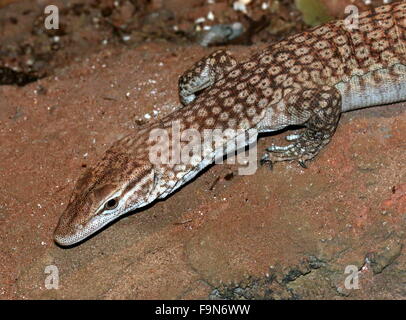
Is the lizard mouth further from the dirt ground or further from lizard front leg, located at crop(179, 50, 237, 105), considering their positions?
lizard front leg, located at crop(179, 50, 237, 105)

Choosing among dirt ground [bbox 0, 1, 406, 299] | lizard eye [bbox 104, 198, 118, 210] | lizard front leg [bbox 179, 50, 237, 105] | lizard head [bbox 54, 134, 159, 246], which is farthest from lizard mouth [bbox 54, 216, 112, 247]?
lizard front leg [bbox 179, 50, 237, 105]

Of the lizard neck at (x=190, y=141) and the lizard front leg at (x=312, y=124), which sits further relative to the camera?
the lizard front leg at (x=312, y=124)

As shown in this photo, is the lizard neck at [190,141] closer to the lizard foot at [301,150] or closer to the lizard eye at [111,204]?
the lizard foot at [301,150]

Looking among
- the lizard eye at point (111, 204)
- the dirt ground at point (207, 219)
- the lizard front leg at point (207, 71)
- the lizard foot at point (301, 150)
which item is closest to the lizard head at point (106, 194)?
the lizard eye at point (111, 204)

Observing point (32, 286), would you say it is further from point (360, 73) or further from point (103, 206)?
point (360, 73)

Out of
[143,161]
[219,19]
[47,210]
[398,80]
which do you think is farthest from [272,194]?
[219,19]

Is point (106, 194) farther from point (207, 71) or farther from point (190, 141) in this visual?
point (207, 71)
